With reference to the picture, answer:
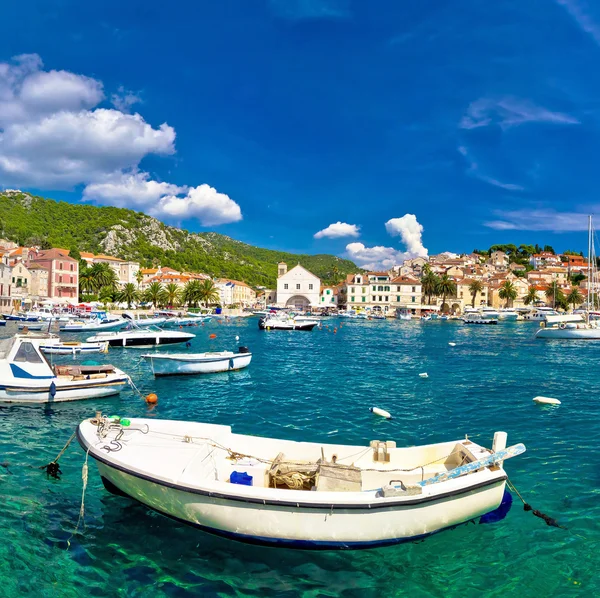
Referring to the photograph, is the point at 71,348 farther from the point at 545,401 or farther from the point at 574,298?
the point at 574,298

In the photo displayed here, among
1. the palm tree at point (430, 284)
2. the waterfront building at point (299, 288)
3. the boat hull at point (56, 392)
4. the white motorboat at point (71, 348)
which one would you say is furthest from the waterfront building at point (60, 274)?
the palm tree at point (430, 284)

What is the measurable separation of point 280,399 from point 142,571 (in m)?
13.0

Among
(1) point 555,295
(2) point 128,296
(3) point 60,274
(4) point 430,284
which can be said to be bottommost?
(2) point 128,296

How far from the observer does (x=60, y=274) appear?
9000 centimetres

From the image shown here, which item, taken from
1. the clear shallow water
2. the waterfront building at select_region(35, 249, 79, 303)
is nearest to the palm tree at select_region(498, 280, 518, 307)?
the clear shallow water

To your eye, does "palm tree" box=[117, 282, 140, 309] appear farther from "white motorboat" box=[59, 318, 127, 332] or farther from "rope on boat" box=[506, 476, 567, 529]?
"rope on boat" box=[506, 476, 567, 529]

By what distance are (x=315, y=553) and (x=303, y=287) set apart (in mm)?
119777

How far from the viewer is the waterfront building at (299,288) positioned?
12675 cm

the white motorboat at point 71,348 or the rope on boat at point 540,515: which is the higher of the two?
the white motorboat at point 71,348

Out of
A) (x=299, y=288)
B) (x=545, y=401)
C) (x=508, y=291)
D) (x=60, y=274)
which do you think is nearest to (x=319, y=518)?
(x=545, y=401)

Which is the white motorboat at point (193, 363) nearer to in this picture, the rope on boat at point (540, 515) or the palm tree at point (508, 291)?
the rope on boat at point (540, 515)

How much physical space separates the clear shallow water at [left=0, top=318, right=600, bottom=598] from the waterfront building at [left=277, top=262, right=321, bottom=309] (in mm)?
103201

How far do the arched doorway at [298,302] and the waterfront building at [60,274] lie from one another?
57685 mm

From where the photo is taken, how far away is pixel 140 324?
54.9 metres
